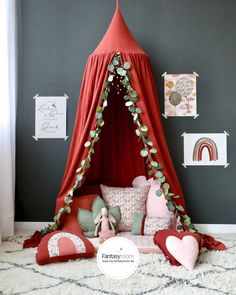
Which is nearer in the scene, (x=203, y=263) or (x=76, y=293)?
(x=76, y=293)

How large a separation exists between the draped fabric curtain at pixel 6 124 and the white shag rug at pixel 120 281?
67 cm

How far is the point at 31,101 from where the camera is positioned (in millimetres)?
3438

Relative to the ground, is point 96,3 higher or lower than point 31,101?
higher

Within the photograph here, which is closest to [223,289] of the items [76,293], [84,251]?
[76,293]

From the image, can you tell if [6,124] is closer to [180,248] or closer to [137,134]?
[137,134]

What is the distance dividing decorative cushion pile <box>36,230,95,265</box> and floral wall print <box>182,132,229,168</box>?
1.34 metres

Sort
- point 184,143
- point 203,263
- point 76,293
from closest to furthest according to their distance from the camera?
point 76,293 < point 203,263 < point 184,143

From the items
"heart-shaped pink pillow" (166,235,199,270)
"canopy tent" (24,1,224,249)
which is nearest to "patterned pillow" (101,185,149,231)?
"canopy tent" (24,1,224,249)

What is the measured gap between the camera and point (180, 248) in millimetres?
2297

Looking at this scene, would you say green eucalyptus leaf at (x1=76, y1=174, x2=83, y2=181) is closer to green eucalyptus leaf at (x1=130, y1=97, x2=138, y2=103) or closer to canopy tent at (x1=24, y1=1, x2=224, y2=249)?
canopy tent at (x1=24, y1=1, x2=224, y2=249)

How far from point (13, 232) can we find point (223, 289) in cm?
188

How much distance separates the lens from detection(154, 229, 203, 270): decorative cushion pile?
2232mm

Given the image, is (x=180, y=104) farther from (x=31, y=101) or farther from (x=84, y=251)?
(x=84, y=251)

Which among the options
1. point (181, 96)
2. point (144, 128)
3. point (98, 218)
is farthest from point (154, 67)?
point (98, 218)
